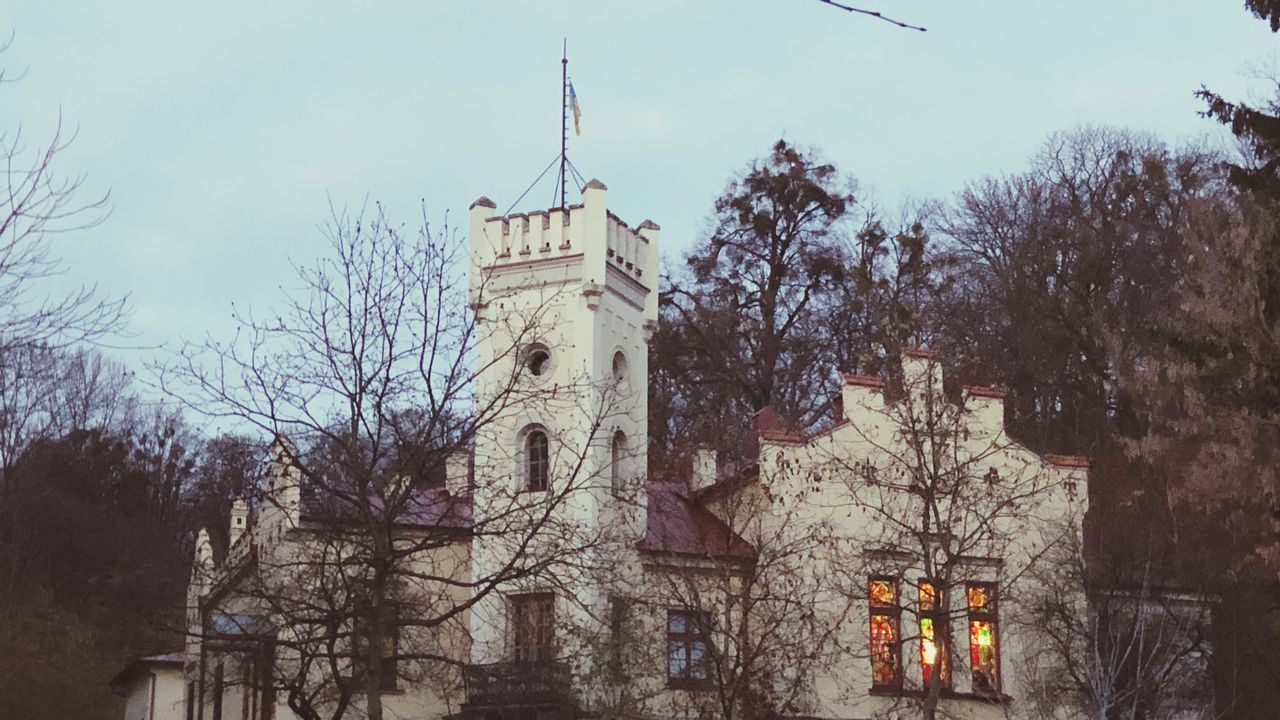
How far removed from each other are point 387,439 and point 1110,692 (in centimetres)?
1321

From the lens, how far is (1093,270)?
44.7 metres

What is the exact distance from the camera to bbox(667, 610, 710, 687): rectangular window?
28.9 metres

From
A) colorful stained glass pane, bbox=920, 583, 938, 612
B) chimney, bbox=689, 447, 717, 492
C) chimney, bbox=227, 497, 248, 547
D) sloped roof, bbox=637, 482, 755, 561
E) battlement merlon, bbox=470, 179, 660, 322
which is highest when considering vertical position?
battlement merlon, bbox=470, 179, 660, 322

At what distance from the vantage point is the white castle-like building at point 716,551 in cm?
2781

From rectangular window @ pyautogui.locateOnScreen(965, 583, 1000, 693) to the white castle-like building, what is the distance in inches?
1.8

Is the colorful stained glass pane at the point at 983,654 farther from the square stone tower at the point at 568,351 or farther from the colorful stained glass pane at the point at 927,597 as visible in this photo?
the square stone tower at the point at 568,351

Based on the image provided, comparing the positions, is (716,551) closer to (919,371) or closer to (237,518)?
(919,371)

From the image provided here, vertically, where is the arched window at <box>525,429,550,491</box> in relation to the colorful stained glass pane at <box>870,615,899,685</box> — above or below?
above

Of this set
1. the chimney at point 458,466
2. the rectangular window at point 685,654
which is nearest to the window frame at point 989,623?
the rectangular window at point 685,654

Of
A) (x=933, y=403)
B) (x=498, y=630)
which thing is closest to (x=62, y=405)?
(x=498, y=630)

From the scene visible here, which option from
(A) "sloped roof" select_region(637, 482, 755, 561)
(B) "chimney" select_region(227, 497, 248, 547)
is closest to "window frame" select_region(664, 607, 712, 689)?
(A) "sloped roof" select_region(637, 482, 755, 561)

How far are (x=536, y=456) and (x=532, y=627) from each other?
14.3 feet

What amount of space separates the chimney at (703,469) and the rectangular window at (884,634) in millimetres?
5330

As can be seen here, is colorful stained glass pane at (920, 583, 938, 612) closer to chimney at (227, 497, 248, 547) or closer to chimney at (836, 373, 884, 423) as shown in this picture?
chimney at (836, 373, 884, 423)
